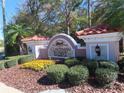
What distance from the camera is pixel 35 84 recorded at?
11.8m

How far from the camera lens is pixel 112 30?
41.8 feet

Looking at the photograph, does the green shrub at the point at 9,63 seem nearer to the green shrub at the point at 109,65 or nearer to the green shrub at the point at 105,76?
the green shrub at the point at 109,65

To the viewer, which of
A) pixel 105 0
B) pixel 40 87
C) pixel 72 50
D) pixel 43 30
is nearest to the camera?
pixel 40 87

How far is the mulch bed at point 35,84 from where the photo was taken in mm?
10203

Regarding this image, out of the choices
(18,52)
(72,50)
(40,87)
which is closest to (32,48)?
(72,50)

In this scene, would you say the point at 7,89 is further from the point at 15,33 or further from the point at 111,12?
the point at 15,33

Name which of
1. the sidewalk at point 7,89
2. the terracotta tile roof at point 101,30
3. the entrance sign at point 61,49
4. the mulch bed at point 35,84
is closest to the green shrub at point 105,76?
the mulch bed at point 35,84

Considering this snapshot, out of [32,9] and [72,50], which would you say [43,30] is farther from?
[72,50]

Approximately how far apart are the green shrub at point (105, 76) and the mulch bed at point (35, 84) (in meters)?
0.29

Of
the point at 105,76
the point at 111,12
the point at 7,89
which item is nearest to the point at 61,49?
the point at 111,12

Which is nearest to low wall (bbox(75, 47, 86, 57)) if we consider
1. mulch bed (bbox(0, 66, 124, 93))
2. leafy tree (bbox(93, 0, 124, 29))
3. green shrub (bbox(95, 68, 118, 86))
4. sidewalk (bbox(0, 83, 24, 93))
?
leafy tree (bbox(93, 0, 124, 29))

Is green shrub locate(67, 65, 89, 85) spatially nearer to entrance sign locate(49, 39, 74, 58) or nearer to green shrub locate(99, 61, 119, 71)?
green shrub locate(99, 61, 119, 71)

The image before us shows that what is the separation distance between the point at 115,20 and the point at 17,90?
5.57 metres

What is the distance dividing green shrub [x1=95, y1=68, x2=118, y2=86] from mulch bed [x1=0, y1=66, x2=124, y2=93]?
286 millimetres
